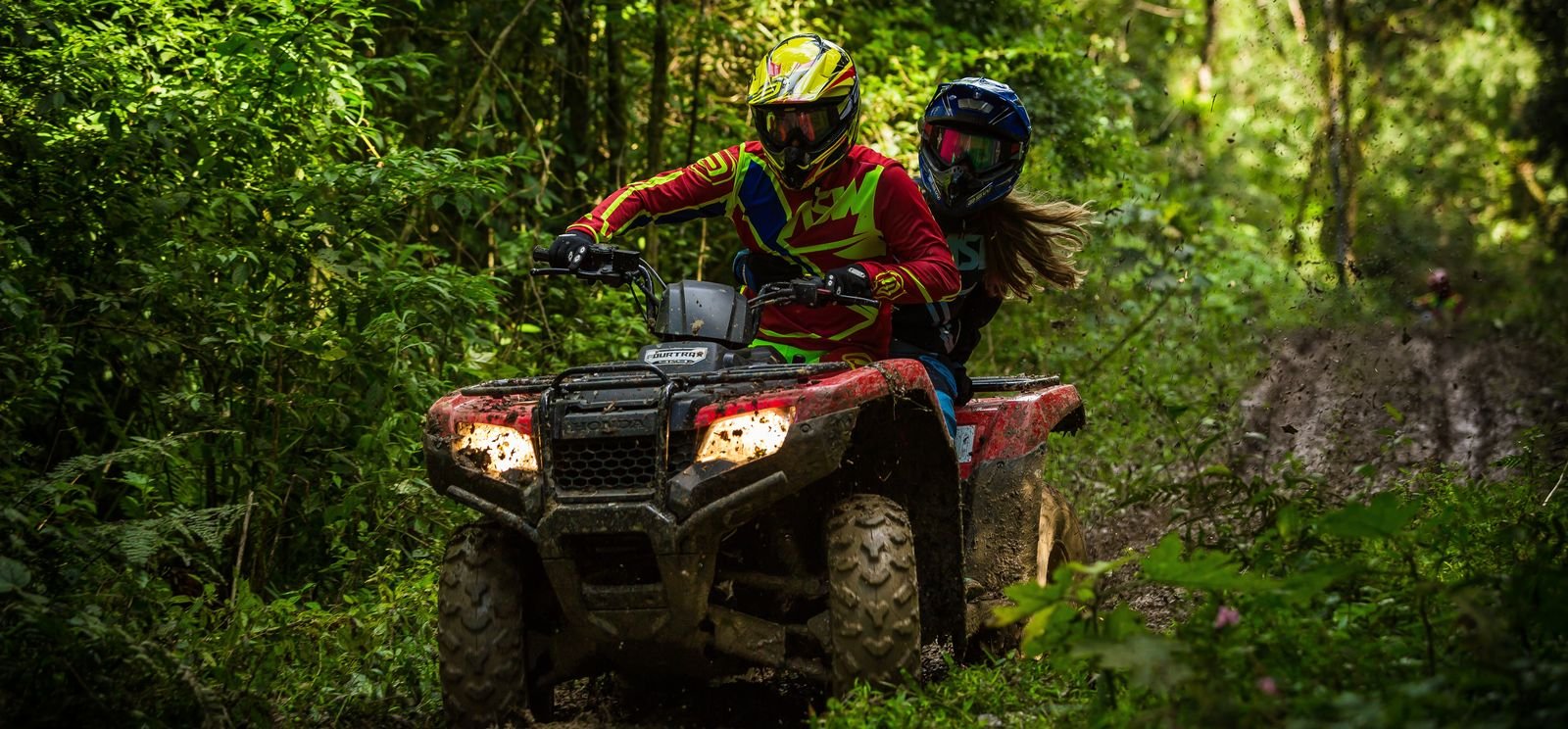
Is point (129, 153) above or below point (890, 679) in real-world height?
above

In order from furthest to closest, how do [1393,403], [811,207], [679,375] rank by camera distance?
1. [1393,403]
2. [811,207]
3. [679,375]

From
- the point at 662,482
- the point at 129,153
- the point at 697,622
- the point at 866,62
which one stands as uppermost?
the point at 866,62

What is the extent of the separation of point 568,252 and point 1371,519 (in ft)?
8.79

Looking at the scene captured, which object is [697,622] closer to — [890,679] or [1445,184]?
[890,679]

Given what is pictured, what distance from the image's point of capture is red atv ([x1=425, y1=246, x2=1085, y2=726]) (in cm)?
433

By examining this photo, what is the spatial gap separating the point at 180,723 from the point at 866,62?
8.81 metres

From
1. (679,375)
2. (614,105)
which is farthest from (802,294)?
(614,105)

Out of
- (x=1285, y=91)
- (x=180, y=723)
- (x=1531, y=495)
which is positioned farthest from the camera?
(x=1285, y=91)

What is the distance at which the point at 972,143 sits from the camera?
6438mm

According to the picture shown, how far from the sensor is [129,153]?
266 inches

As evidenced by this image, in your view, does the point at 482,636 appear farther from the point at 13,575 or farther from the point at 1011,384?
the point at 1011,384

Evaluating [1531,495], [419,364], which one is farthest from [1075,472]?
[419,364]

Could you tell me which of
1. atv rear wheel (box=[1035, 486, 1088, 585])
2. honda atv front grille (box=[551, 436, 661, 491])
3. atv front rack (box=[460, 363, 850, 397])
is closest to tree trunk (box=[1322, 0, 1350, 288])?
atv rear wheel (box=[1035, 486, 1088, 585])

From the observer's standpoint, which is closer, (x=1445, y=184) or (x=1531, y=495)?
(x=1531, y=495)
